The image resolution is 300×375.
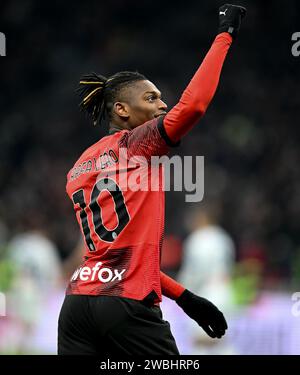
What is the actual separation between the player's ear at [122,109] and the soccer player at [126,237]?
0.13 meters

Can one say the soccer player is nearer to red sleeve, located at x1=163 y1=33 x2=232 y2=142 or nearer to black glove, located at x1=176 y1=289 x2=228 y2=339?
red sleeve, located at x1=163 y1=33 x2=232 y2=142

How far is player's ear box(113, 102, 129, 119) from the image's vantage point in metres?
4.56

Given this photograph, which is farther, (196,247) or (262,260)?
(262,260)

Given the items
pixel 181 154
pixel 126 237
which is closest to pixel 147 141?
pixel 126 237

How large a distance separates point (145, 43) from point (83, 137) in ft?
8.79

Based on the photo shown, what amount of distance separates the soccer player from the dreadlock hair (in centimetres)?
32

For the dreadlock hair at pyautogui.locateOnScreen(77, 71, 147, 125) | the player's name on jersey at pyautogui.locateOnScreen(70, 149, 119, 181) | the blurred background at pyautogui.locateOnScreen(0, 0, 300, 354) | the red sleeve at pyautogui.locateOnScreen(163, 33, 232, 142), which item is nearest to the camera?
the red sleeve at pyautogui.locateOnScreen(163, 33, 232, 142)

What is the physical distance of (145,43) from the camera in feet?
56.5

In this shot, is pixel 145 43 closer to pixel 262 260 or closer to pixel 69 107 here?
pixel 69 107

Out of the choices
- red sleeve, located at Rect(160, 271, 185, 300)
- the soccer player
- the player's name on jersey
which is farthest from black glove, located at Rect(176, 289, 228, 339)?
the player's name on jersey

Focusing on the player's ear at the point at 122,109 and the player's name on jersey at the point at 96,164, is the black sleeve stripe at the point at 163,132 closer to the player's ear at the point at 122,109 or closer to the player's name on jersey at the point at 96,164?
the player's name on jersey at the point at 96,164
